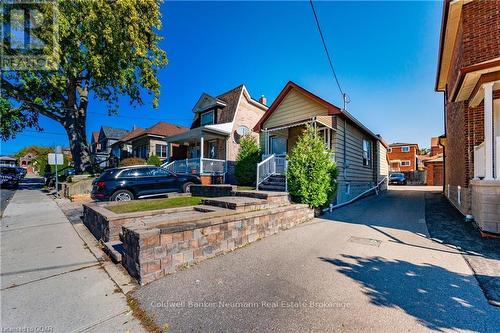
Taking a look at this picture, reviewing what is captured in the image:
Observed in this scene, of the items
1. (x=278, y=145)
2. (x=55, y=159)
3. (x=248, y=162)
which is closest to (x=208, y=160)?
(x=248, y=162)

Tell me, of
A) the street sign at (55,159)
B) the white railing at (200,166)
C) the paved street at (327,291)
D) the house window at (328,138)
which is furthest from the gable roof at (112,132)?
the paved street at (327,291)

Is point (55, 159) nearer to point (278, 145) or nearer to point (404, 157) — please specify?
point (278, 145)

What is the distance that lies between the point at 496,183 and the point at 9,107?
25.9 meters

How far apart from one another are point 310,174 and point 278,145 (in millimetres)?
5961

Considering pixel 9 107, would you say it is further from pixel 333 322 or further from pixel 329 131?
pixel 333 322

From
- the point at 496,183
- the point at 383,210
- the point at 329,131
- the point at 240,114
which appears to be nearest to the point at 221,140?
the point at 240,114

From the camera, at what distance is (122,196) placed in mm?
9398

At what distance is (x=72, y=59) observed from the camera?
47.3 feet

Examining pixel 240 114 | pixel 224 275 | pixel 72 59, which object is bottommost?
pixel 224 275

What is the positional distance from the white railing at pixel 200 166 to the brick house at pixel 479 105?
12175 millimetres

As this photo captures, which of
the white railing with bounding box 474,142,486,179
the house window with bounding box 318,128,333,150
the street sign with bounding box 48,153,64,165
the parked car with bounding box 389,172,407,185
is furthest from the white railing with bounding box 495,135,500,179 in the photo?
the parked car with bounding box 389,172,407,185

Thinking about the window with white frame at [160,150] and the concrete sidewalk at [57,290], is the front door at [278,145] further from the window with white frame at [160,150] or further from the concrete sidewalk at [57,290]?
the window with white frame at [160,150]

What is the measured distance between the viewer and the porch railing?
10.1 meters

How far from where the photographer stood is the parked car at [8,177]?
771 inches
